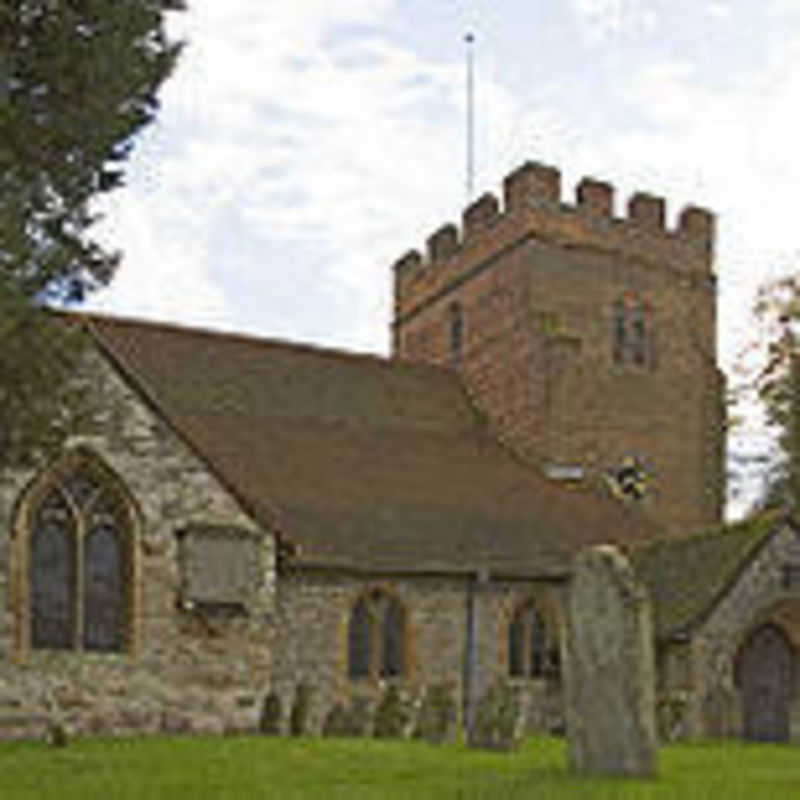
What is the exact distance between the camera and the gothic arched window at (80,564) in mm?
Answer: 21406

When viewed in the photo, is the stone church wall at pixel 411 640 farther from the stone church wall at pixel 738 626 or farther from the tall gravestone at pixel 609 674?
the tall gravestone at pixel 609 674

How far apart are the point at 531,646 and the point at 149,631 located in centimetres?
803

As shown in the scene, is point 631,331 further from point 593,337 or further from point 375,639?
point 375,639

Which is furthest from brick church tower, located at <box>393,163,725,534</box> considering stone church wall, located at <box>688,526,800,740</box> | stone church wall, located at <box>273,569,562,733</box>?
stone church wall, located at <box>688,526,800,740</box>

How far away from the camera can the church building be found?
2166 centimetres

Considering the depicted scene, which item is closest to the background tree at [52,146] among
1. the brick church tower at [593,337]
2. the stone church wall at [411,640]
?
the stone church wall at [411,640]

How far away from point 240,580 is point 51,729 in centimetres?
498

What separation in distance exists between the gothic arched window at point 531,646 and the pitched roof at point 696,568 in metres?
2.00

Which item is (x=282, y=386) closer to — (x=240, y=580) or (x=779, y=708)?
(x=240, y=580)

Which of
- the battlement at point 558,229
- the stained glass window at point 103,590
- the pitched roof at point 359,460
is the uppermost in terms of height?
the battlement at point 558,229

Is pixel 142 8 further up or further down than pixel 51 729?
further up

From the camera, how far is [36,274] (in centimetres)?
1502

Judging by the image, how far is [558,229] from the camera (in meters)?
34.7

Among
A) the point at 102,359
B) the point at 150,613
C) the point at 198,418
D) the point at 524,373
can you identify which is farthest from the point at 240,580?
the point at 524,373
